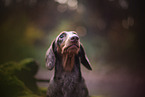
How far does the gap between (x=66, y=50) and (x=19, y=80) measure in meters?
1.27

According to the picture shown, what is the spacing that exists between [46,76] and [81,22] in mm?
1538

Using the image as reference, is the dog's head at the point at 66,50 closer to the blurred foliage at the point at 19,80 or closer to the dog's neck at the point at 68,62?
the dog's neck at the point at 68,62

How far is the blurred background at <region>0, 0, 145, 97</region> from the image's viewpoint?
3035 millimetres

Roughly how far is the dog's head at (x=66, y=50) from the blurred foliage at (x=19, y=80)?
0.83m

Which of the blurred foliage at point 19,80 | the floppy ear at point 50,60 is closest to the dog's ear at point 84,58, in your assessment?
the floppy ear at point 50,60

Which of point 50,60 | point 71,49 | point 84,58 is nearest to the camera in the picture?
point 71,49

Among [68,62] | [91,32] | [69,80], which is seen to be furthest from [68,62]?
[91,32]

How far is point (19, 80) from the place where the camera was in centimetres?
239

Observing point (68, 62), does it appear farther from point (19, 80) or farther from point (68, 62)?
point (19, 80)

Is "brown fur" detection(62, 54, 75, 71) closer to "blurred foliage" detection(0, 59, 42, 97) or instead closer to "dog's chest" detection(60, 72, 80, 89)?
"dog's chest" detection(60, 72, 80, 89)

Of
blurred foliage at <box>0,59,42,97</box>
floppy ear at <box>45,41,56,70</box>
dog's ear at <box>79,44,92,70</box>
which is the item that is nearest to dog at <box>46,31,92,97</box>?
floppy ear at <box>45,41,56,70</box>

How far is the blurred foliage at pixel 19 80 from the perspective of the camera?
214 cm

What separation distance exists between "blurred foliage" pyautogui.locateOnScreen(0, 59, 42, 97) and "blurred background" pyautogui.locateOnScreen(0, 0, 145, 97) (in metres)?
0.30

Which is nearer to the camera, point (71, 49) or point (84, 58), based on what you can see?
point (71, 49)
